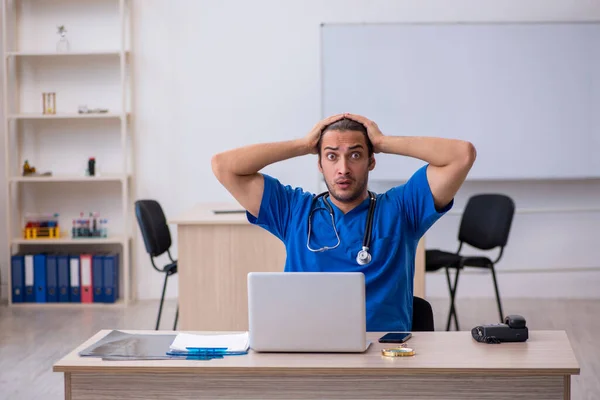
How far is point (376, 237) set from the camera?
2377mm

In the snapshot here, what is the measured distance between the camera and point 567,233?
580 centimetres

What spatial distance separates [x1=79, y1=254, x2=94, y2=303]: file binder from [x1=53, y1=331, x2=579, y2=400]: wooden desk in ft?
12.3

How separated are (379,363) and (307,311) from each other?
0.68 ft

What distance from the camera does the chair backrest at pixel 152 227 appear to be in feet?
14.0

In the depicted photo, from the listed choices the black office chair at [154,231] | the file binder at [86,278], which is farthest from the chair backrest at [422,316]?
the file binder at [86,278]

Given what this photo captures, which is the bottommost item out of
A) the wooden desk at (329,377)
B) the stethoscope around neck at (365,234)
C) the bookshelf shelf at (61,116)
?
the wooden desk at (329,377)

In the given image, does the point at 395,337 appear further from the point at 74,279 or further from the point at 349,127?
the point at 74,279

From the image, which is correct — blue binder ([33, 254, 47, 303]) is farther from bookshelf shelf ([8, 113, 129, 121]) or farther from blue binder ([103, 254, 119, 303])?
bookshelf shelf ([8, 113, 129, 121])

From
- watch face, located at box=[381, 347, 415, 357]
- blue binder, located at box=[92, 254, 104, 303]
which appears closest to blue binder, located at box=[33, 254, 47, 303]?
blue binder, located at box=[92, 254, 104, 303]

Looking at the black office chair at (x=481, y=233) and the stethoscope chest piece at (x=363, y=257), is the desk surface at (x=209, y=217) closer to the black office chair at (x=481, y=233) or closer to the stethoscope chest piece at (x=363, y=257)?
the black office chair at (x=481, y=233)

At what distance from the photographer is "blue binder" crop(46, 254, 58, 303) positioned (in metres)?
5.55

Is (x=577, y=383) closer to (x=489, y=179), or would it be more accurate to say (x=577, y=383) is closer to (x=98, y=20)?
(x=489, y=179)

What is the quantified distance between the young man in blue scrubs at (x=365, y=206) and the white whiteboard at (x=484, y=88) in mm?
3107

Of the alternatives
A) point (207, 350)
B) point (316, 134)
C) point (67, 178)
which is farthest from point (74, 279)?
point (207, 350)
